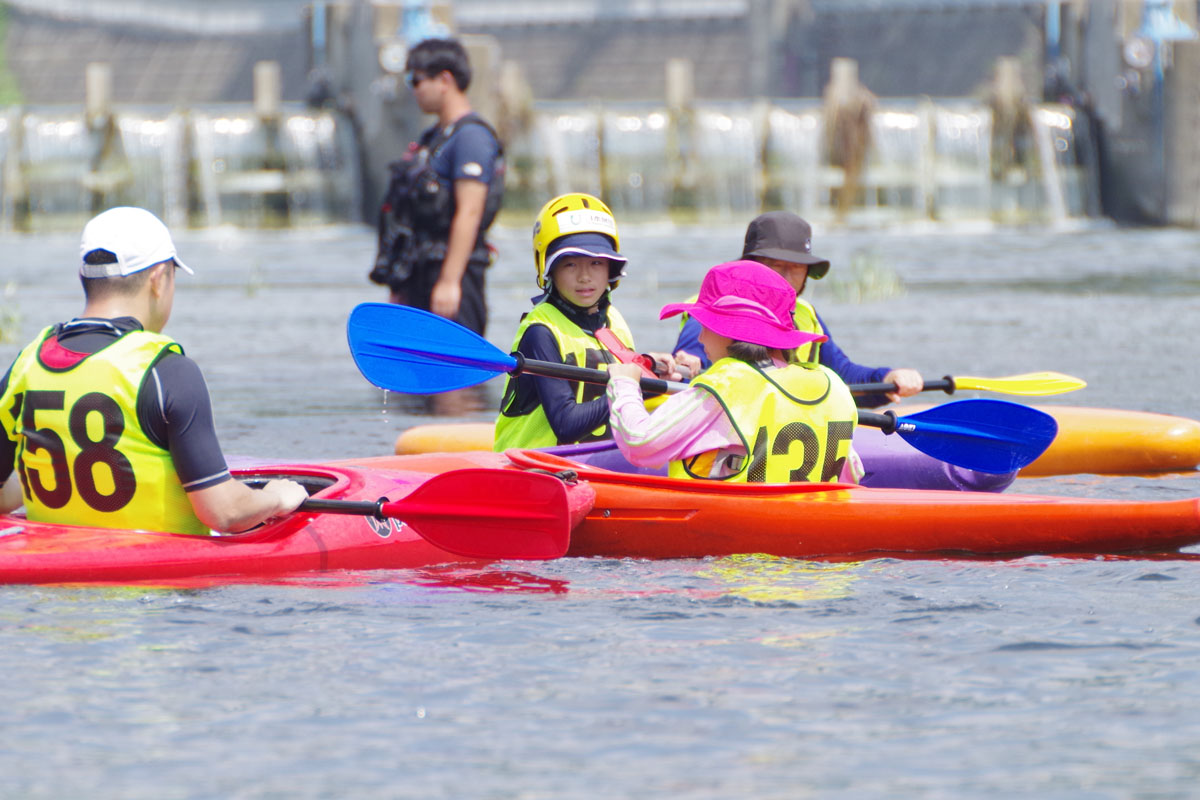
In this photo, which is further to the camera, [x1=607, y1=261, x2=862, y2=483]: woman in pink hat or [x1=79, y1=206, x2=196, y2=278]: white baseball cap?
[x1=607, y1=261, x2=862, y2=483]: woman in pink hat

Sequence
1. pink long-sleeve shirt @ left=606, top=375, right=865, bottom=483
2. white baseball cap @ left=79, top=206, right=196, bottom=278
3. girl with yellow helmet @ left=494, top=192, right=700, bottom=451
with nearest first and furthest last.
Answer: white baseball cap @ left=79, top=206, right=196, bottom=278, pink long-sleeve shirt @ left=606, top=375, right=865, bottom=483, girl with yellow helmet @ left=494, top=192, right=700, bottom=451

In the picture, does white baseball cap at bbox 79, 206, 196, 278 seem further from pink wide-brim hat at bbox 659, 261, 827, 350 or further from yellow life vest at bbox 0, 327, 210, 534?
pink wide-brim hat at bbox 659, 261, 827, 350

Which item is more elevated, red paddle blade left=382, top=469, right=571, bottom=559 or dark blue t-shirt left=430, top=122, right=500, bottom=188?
dark blue t-shirt left=430, top=122, right=500, bottom=188

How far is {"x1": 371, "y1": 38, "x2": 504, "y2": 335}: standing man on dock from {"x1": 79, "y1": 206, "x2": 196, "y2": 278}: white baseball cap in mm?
2824

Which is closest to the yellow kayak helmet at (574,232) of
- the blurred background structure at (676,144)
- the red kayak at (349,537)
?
the red kayak at (349,537)

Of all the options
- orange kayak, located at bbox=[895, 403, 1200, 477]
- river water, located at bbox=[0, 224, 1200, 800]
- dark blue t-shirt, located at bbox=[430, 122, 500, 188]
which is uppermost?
dark blue t-shirt, located at bbox=[430, 122, 500, 188]

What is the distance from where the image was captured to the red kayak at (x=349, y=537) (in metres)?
4.20

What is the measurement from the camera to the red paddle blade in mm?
4539

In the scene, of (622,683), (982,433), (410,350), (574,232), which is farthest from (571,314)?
(622,683)

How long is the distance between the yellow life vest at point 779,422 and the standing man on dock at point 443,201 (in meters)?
2.27

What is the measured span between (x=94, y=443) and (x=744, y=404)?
5.44ft

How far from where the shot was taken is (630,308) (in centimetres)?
1382

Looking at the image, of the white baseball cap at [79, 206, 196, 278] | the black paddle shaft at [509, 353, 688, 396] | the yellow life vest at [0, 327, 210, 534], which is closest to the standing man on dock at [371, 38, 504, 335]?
the black paddle shaft at [509, 353, 688, 396]

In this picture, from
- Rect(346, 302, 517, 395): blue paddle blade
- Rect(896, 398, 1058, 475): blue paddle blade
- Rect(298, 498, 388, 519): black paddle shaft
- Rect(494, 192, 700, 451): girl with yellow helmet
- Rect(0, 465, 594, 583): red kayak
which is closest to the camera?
Rect(0, 465, 594, 583): red kayak
